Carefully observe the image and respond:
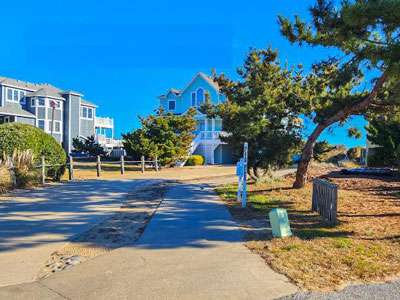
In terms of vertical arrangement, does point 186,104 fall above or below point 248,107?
above

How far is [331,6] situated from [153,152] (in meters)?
22.5

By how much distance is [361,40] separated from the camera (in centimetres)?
968

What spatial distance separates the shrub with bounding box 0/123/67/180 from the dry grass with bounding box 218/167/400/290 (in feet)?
27.6

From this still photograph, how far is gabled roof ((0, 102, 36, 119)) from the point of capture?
153 feet

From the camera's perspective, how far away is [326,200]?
10508 millimetres

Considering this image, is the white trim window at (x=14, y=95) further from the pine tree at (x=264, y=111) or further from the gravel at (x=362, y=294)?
the gravel at (x=362, y=294)

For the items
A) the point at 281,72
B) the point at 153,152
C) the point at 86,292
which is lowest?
the point at 86,292

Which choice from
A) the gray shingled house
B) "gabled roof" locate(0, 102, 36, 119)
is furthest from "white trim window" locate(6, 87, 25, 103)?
"gabled roof" locate(0, 102, 36, 119)

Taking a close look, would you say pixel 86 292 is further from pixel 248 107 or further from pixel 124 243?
pixel 248 107

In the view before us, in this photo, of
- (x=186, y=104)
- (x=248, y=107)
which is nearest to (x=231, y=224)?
(x=248, y=107)

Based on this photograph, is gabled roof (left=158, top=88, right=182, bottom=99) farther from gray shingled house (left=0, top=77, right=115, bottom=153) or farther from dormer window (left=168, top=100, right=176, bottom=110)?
gray shingled house (left=0, top=77, right=115, bottom=153)

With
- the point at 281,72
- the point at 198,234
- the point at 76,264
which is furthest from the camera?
the point at 281,72

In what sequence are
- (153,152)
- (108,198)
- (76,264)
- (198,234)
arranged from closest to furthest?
(76,264)
(198,234)
(108,198)
(153,152)

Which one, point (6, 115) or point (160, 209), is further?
point (6, 115)
